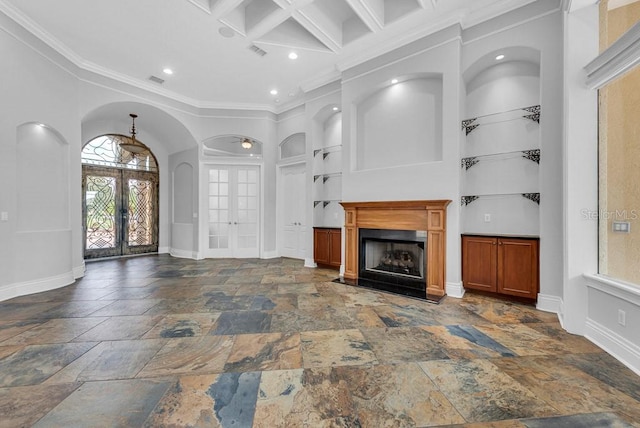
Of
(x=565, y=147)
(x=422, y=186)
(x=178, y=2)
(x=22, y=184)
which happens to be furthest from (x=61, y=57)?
(x=565, y=147)

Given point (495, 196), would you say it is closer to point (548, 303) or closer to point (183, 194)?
point (548, 303)

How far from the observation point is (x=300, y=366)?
6.84ft

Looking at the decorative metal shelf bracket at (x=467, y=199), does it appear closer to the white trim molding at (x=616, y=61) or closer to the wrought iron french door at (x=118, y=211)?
the white trim molding at (x=616, y=61)

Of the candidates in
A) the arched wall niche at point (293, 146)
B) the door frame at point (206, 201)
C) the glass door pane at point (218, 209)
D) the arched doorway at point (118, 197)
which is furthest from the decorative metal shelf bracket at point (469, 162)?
the arched doorway at point (118, 197)

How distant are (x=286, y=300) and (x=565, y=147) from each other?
3713 millimetres

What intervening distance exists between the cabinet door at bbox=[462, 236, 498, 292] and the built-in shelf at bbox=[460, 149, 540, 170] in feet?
3.79

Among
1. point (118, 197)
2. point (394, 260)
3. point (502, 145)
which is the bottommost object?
point (394, 260)

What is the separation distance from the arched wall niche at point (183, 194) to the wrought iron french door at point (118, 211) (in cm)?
69

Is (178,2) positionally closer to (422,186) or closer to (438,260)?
(422,186)

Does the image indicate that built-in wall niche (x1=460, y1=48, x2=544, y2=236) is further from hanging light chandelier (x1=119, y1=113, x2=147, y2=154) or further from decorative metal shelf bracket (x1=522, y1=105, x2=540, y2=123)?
hanging light chandelier (x1=119, y1=113, x2=147, y2=154)

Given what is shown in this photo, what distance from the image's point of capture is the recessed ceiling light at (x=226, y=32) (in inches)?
159

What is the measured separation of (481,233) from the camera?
398cm

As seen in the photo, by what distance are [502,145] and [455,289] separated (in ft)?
7.31

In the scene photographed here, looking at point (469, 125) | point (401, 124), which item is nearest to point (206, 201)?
point (401, 124)
